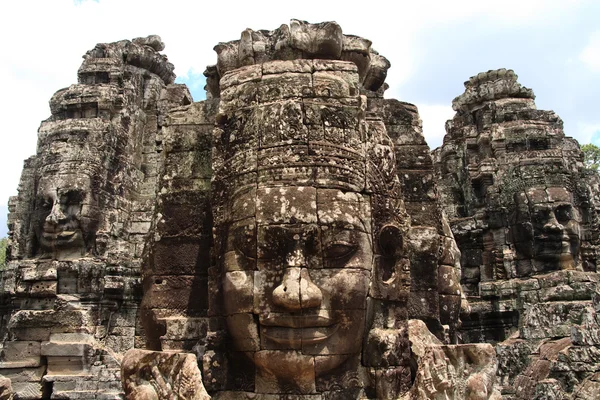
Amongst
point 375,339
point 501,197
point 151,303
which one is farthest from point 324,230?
point 501,197

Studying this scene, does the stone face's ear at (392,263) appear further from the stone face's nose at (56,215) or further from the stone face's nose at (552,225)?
the stone face's nose at (552,225)

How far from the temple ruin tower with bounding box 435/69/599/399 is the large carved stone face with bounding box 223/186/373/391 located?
9.85 metres

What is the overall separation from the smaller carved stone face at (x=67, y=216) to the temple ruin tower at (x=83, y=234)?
0.07 ft

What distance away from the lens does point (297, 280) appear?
4.64 m

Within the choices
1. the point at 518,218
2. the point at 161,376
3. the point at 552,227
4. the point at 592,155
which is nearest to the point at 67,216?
the point at 161,376

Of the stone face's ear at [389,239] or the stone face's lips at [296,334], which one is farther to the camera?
the stone face's ear at [389,239]

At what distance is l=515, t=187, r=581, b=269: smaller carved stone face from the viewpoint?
50.5 feet

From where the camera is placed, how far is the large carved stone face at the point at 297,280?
4.67 metres

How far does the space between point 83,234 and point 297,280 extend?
33.6ft

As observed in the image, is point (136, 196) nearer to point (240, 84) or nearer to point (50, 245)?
point (50, 245)

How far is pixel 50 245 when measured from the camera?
13586 mm

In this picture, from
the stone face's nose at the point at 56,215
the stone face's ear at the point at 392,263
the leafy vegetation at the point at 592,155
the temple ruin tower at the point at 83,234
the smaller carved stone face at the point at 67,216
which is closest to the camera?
the stone face's ear at the point at 392,263

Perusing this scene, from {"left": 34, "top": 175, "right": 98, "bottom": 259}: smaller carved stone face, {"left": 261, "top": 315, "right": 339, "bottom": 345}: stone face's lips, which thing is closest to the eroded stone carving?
{"left": 261, "top": 315, "right": 339, "bottom": 345}: stone face's lips

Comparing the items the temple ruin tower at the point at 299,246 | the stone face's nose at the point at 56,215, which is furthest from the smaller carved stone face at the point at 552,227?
the stone face's nose at the point at 56,215
